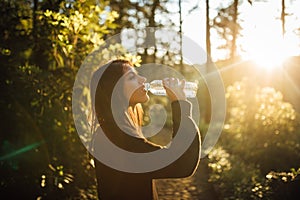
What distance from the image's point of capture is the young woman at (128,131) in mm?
2572

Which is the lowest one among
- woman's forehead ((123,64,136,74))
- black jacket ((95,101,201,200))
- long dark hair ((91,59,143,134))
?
black jacket ((95,101,201,200))

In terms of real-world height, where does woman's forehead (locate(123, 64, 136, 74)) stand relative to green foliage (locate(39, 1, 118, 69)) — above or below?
below

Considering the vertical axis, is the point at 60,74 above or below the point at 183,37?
below

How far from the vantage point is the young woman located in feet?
8.44

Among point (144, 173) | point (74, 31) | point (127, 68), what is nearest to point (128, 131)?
point (144, 173)

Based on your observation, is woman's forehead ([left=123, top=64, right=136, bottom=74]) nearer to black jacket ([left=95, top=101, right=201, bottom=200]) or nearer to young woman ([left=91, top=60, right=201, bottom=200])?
young woman ([left=91, top=60, right=201, bottom=200])

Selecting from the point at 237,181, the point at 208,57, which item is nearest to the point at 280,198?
the point at 237,181

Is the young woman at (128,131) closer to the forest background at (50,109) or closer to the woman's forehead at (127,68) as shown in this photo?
the woman's forehead at (127,68)

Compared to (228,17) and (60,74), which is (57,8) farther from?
(228,17)

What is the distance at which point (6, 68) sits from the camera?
6512 mm

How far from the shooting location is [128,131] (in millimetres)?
2613

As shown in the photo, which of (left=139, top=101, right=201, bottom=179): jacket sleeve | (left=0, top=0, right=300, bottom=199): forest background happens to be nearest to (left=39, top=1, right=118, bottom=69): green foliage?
(left=0, top=0, right=300, bottom=199): forest background

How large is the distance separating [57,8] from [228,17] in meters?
13.1

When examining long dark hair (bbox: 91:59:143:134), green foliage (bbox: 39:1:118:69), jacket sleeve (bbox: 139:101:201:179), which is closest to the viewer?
jacket sleeve (bbox: 139:101:201:179)
